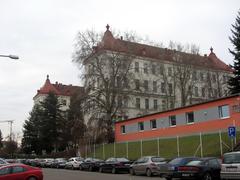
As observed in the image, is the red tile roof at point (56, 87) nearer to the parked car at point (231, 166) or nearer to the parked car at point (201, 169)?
the parked car at point (201, 169)

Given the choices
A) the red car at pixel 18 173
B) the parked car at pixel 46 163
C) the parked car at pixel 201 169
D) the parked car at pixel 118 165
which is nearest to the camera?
the parked car at pixel 201 169

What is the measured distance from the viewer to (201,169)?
2233 cm

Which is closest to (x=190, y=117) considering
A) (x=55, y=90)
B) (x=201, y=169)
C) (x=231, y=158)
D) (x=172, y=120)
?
(x=172, y=120)

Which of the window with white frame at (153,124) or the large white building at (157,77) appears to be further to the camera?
the large white building at (157,77)

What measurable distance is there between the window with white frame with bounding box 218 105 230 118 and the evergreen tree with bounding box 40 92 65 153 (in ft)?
160

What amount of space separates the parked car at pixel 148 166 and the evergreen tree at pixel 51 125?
175 feet

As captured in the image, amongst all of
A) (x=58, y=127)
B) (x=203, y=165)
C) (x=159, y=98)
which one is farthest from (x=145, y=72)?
(x=203, y=165)

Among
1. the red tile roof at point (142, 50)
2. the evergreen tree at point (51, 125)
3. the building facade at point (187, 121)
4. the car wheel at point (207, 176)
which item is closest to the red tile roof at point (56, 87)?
the evergreen tree at point (51, 125)

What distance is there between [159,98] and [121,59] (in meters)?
31.9

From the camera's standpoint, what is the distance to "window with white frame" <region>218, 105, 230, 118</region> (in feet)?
132

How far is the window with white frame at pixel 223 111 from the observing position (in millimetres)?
40312

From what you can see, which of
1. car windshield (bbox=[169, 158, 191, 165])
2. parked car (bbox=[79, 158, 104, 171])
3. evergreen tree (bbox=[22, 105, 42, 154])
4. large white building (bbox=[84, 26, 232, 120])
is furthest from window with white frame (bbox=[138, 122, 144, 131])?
evergreen tree (bbox=[22, 105, 42, 154])

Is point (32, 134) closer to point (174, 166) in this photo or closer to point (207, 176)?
point (174, 166)

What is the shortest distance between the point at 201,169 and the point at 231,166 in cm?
210
